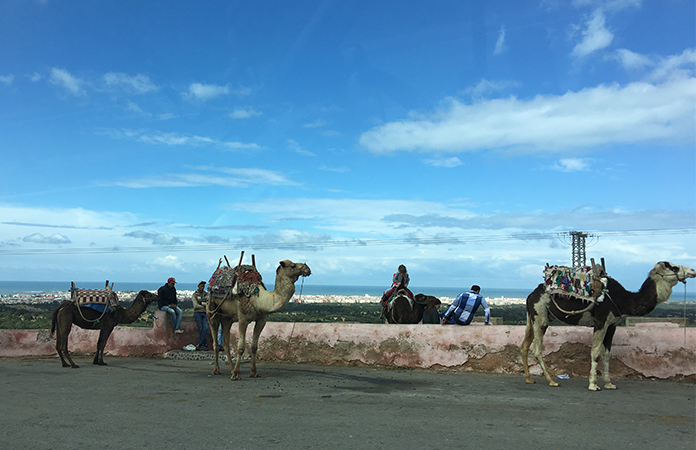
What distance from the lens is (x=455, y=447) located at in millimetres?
6230

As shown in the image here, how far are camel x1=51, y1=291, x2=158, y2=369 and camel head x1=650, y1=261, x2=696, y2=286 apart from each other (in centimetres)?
1242

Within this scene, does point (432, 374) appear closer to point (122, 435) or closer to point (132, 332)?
point (122, 435)

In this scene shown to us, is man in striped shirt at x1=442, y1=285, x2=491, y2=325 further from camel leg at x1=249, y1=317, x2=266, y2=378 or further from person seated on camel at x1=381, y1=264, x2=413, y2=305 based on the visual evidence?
camel leg at x1=249, y1=317, x2=266, y2=378

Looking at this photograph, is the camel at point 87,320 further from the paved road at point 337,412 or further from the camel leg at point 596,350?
the camel leg at point 596,350

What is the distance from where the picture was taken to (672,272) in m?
9.98

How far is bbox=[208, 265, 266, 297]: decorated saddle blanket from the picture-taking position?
40.2 ft

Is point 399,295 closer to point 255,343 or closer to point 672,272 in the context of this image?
point 255,343

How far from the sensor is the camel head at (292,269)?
1210 cm

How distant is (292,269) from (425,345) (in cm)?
362

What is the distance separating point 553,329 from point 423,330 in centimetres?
289

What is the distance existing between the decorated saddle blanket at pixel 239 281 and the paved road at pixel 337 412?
6.27ft

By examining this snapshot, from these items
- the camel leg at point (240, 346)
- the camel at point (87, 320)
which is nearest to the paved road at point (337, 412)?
the camel leg at point (240, 346)

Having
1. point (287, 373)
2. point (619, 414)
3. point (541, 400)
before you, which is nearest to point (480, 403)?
point (541, 400)

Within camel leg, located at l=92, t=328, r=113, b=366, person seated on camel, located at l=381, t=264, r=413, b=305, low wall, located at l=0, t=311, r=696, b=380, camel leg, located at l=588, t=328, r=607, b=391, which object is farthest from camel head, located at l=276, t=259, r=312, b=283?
camel leg, located at l=588, t=328, r=607, b=391
